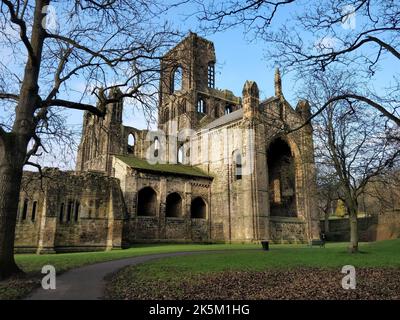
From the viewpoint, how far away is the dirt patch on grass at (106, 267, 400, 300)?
301 inches

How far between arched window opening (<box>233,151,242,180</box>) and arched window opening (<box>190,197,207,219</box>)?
443 centimetres

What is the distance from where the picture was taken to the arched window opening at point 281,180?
125 ft

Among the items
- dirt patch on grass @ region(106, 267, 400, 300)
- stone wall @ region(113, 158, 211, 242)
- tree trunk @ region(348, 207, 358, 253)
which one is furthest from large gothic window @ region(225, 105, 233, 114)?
dirt patch on grass @ region(106, 267, 400, 300)

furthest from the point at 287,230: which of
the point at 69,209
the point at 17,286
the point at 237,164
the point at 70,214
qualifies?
the point at 17,286

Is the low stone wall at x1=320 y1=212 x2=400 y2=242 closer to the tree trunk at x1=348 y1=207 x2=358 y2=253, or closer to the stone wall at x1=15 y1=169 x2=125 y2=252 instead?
the tree trunk at x1=348 y1=207 x2=358 y2=253

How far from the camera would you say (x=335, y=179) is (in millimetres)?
20938

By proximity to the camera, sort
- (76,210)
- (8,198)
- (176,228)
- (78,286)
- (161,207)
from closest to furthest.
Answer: (78,286)
(8,198)
(76,210)
(161,207)
(176,228)

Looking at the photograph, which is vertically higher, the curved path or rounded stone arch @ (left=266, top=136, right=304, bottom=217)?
rounded stone arch @ (left=266, top=136, right=304, bottom=217)

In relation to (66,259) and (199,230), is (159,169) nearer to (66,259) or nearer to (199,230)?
(199,230)

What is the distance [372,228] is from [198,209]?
63.9 ft

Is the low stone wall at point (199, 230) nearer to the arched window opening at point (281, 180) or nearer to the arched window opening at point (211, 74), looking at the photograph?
the arched window opening at point (281, 180)

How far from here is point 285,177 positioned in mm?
39344

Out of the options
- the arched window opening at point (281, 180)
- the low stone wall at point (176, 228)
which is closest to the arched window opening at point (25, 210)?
the low stone wall at point (176, 228)

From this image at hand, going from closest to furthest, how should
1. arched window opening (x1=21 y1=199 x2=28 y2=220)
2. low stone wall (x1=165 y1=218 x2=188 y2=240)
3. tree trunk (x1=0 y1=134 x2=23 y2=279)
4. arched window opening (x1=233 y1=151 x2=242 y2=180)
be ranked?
tree trunk (x1=0 y1=134 x2=23 y2=279) < arched window opening (x1=21 y1=199 x2=28 y2=220) < low stone wall (x1=165 y1=218 x2=188 y2=240) < arched window opening (x1=233 y1=151 x2=242 y2=180)
